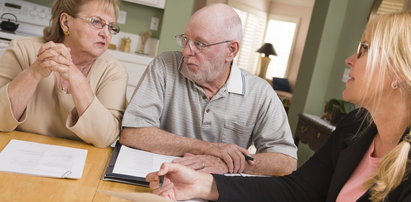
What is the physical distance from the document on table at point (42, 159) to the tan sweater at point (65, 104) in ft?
0.40

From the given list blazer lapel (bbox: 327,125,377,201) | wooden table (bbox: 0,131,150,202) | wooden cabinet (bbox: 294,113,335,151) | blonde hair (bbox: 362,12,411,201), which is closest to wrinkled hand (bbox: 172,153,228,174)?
wooden table (bbox: 0,131,150,202)

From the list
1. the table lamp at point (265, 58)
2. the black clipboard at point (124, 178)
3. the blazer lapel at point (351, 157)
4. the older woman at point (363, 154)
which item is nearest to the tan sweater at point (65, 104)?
the black clipboard at point (124, 178)

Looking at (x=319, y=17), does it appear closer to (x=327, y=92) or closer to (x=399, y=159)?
(x=327, y=92)

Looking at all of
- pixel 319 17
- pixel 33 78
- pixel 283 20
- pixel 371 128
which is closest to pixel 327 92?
pixel 319 17

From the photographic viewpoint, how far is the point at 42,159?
3.65 ft

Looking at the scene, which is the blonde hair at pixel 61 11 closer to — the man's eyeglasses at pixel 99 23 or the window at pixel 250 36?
the man's eyeglasses at pixel 99 23

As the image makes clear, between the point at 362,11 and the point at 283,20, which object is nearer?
the point at 362,11

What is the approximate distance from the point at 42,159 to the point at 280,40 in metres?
8.63

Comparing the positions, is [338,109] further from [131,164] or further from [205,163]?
[131,164]

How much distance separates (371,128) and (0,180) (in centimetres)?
99

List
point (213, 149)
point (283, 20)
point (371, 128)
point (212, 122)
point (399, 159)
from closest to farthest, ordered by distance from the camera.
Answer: point (399, 159) < point (371, 128) < point (213, 149) < point (212, 122) < point (283, 20)

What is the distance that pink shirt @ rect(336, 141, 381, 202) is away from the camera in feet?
3.67

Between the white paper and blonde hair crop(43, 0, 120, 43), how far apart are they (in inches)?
22.5

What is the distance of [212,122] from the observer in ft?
5.38
